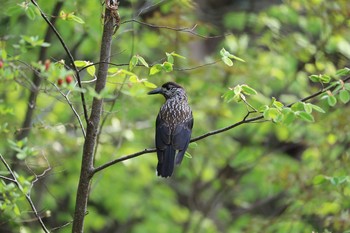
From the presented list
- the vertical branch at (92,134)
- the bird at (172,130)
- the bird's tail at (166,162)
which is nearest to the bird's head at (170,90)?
the bird at (172,130)

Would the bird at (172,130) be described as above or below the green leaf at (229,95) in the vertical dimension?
below

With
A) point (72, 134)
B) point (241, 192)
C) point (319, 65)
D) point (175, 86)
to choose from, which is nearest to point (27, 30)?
point (72, 134)

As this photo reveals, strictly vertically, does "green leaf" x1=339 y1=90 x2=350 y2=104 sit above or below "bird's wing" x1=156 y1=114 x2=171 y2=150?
above

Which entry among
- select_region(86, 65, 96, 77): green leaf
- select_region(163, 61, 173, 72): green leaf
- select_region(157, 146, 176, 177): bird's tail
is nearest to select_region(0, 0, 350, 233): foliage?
select_region(157, 146, 176, 177): bird's tail

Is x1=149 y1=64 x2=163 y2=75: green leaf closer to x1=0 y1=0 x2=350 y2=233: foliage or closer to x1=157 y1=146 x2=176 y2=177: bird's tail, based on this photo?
x1=157 y1=146 x2=176 y2=177: bird's tail

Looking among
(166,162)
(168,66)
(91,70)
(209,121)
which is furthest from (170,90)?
(209,121)

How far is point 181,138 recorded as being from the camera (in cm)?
516

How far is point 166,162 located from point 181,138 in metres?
0.27

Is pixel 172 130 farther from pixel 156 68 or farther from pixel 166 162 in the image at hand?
pixel 156 68

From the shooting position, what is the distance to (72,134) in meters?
9.37

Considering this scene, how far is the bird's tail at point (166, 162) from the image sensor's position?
15.9ft

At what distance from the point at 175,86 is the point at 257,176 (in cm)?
381

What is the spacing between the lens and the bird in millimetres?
4973

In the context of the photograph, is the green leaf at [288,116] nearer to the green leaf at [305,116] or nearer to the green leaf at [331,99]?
the green leaf at [305,116]
